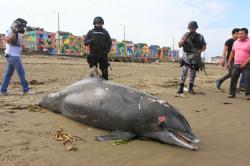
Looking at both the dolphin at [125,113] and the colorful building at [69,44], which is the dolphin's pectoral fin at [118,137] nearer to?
the dolphin at [125,113]

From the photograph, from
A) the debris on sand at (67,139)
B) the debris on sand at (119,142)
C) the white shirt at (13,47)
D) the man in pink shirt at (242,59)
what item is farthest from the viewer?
the man in pink shirt at (242,59)

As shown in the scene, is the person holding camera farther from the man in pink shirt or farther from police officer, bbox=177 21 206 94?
the man in pink shirt

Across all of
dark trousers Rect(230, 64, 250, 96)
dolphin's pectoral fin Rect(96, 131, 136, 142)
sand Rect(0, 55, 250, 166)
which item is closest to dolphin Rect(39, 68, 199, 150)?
dolphin's pectoral fin Rect(96, 131, 136, 142)

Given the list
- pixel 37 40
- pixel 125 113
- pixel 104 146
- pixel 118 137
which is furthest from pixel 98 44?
pixel 37 40

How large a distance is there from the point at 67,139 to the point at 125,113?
0.85 metres

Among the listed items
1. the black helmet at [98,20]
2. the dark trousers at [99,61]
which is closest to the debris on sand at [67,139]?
the dark trousers at [99,61]

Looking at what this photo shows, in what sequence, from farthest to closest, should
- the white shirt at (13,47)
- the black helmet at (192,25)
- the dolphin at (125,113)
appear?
the black helmet at (192,25)
the white shirt at (13,47)
the dolphin at (125,113)

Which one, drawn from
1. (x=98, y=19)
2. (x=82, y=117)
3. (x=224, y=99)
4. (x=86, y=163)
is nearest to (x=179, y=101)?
(x=224, y=99)

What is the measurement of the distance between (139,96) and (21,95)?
168 inches

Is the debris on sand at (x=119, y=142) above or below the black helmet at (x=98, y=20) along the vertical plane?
below

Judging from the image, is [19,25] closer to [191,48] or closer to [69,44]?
[191,48]

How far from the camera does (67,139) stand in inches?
176

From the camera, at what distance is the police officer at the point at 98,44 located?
8.47 m

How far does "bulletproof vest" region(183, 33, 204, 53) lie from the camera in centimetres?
945
